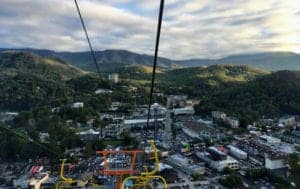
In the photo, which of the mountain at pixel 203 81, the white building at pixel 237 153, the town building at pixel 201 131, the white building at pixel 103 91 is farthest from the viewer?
the mountain at pixel 203 81

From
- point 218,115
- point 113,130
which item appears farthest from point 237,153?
point 218,115

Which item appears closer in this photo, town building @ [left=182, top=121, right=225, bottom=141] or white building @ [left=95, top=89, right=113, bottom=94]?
town building @ [left=182, top=121, right=225, bottom=141]

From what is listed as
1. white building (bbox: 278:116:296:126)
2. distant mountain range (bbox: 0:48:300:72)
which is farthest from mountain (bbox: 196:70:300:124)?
distant mountain range (bbox: 0:48:300:72)

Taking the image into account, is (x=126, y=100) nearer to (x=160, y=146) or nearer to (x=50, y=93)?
(x=50, y=93)

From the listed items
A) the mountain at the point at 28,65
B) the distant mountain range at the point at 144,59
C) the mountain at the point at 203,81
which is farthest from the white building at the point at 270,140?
the distant mountain range at the point at 144,59

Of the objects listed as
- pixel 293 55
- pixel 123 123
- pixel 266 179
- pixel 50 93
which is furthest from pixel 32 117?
pixel 293 55

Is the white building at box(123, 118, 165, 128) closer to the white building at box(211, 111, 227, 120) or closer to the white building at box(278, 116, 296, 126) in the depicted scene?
the white building at box(211, 111, 227, 120)

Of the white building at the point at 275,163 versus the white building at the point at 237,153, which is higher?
the white building at the point at 275,163

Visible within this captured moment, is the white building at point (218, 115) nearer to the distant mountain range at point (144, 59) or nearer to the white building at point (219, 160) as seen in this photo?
the white building at point (219, 160)

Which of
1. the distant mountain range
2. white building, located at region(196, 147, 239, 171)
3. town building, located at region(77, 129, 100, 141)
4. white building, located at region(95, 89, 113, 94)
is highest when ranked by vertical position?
the distant mountain range
